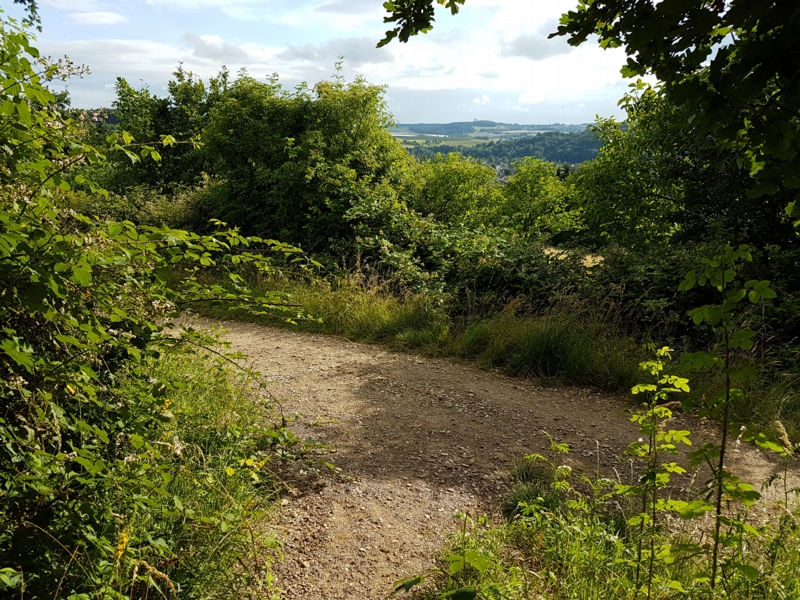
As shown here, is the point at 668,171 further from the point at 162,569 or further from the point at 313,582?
the point at 162,569

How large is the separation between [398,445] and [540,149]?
151085 millimetres

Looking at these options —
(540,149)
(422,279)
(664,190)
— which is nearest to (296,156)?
(422,279)

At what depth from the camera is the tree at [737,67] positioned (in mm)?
1195

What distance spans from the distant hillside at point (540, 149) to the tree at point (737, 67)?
347 feet

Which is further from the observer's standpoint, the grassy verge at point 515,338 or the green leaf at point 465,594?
the grassy verge at point 515,338

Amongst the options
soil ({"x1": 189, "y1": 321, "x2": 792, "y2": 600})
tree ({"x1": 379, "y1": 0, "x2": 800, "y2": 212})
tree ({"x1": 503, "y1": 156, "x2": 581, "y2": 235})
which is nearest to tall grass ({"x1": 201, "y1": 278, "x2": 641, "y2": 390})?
soil ({"x1": 189, "y1": 321, "x2": 792, "y2": 600})

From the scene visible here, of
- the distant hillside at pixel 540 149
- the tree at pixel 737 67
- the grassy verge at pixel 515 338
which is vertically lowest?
the grassy verge at pixel 515 338

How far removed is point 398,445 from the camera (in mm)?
4445

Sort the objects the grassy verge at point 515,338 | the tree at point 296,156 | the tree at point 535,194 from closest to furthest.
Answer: the grassy verge at point 515,338 < the tree at point 296,156 < the tree at point 535,194

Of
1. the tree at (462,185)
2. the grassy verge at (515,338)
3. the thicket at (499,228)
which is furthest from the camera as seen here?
the tree at (462,185)

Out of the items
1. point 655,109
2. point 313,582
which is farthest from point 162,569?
point 655,109

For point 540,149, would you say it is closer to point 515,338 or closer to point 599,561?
point 515,338

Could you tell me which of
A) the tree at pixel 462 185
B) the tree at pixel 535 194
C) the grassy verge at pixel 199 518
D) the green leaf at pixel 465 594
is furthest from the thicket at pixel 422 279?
the tree at pixel 535 194

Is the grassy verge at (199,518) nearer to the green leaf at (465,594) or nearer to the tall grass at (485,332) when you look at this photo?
the green leaf at (465,594)
